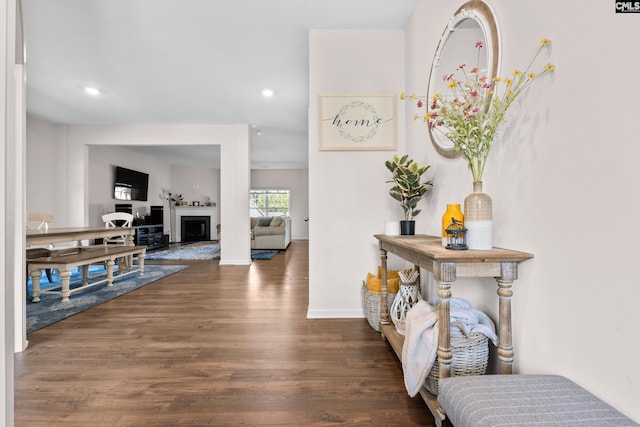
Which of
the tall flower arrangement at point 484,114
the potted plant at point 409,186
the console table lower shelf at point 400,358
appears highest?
the tall flower arrangement at point 484,114

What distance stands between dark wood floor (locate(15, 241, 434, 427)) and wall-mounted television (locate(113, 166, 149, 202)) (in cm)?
479

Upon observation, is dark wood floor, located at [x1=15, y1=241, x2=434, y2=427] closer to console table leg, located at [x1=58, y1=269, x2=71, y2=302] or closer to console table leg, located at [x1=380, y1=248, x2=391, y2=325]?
console table leg, located at [x1=380, y1=248, x2=391, y2=325]

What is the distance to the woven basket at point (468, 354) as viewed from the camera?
3.88ft

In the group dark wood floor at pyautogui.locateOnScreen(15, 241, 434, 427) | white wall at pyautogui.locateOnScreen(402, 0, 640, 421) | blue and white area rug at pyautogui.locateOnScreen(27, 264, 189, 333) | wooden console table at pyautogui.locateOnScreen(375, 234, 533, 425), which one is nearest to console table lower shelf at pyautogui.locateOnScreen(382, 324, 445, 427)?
wooden console table at pyautogui.locateOnScreen(375, 234, 533, 425)

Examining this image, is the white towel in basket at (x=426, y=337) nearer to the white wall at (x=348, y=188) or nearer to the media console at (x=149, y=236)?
the white wall at (x=348, y=188)

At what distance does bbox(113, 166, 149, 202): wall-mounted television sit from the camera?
657 centimetres

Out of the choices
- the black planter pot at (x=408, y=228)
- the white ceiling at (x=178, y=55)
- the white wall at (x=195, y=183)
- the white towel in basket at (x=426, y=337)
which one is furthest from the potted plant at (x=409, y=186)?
the white wall at (x=195, y=183)

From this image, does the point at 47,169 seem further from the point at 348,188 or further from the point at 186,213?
the point at 348,188

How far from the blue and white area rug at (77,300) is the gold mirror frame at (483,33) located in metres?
3.25

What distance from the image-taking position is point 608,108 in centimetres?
83

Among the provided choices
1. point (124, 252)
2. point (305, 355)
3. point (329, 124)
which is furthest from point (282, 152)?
point (305, 355)

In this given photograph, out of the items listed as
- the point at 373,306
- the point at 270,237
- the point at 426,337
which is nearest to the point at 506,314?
the point at 426,337

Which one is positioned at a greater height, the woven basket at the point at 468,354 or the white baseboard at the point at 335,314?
the woven basket at the point at 468,354

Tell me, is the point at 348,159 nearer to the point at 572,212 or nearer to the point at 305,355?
the point at 305,355
